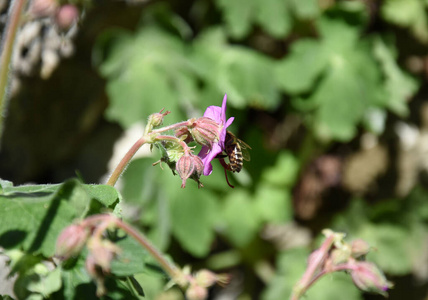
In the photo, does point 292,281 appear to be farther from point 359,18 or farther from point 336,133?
point 359,18

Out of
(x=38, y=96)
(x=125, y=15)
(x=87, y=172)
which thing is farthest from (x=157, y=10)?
(x=87, y=172)

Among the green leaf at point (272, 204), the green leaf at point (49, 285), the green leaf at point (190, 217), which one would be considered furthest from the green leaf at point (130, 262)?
the green leaf at point (272, 204)

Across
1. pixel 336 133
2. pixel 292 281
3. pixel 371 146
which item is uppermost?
pixel 336 133

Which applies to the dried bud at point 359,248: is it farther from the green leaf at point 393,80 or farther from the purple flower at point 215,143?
the green leaf at point 393,80

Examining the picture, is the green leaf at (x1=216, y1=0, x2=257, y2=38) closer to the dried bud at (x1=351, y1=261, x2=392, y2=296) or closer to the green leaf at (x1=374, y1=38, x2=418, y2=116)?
the green leaf at (x1=374, y1=38, x2=418, y2=116)

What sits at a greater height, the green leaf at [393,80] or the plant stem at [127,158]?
the plant stem at [127,158]

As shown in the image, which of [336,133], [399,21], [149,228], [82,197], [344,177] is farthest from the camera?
[344,177]
